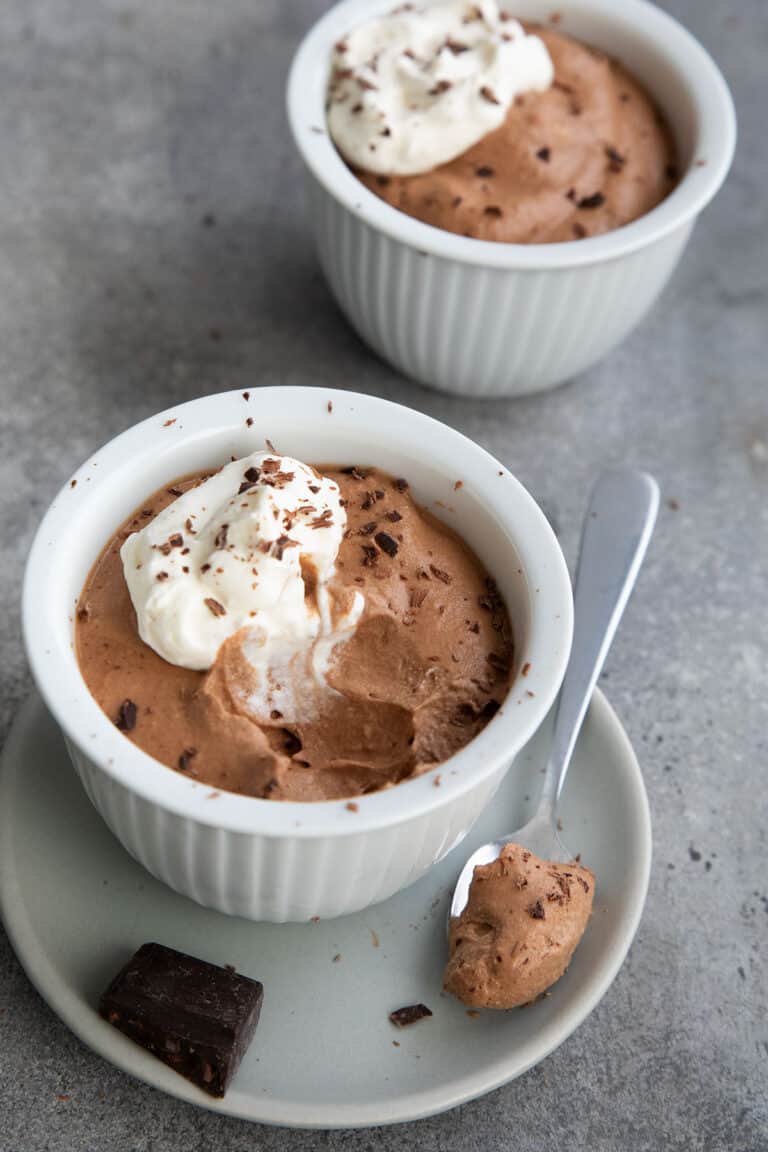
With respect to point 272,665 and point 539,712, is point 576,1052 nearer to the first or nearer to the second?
point 539,712

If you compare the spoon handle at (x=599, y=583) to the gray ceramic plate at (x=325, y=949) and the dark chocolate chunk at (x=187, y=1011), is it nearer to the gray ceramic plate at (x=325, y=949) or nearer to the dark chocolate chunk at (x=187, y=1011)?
the gray ceramic plate at (x=325, y=949)

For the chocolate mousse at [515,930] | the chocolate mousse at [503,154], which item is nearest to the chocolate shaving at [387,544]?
the chocolate mousse at [515,930]

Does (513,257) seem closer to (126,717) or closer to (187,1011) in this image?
(126,717)

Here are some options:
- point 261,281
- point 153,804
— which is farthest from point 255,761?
point 261,281

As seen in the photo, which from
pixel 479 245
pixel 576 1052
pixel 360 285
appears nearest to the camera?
pixel 576 1052

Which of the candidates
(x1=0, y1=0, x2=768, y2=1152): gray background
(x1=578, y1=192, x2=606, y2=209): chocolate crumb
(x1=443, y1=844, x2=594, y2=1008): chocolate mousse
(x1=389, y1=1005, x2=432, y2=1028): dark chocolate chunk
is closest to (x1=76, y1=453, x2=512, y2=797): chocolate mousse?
(x1=443, y1=844, x2=594, y2=1008): chocolate mousse

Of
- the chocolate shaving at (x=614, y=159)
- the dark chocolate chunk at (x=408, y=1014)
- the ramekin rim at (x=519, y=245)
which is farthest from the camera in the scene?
the chocolate shaving at (x=614, y=159)

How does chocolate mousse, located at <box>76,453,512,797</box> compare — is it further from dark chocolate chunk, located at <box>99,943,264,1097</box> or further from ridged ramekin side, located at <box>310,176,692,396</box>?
ridged ramekin side, located at <box>310,176,692,396</box>
